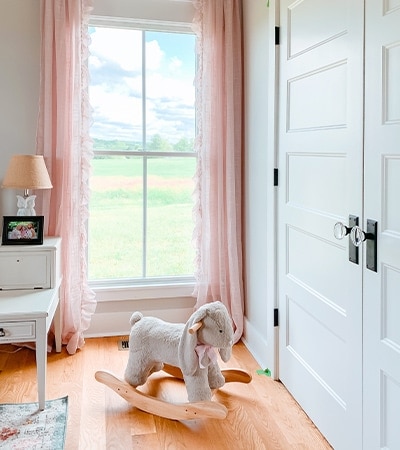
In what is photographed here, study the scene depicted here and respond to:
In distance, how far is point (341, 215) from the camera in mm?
1909

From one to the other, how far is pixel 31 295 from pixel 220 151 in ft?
4.92

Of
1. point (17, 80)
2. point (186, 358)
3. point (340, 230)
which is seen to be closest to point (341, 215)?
point (340, 230)

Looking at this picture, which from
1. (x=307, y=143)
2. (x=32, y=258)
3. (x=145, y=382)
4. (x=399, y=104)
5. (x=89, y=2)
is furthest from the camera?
(x=89, y=2)

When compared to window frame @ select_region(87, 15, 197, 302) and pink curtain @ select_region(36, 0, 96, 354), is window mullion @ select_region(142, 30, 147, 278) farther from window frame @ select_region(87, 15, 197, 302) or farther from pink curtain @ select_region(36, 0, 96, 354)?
pink curtain @ select_region(36, 0, 96, 354)

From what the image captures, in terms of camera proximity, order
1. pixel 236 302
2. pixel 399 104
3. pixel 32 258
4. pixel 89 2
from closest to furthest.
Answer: pixel 399 104
pixel 32 258
pixel 89 2
pixel 236 302

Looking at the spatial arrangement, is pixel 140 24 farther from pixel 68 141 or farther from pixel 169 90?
pixel 68 141

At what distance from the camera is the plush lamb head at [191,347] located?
217cm

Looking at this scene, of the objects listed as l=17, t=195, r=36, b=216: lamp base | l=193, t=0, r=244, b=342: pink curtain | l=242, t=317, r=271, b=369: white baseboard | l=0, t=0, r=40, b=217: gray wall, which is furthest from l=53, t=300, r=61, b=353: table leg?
l=242, t=317, r=271, b=369: white baseboard

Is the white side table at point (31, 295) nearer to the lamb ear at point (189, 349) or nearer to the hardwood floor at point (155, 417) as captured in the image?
the hardwood floor at point (155, 417)

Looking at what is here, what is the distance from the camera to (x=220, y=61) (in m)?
3.10

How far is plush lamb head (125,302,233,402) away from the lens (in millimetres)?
2174

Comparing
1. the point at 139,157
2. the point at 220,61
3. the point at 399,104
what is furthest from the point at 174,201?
the point at 399,104

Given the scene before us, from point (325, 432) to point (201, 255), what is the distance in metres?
1.47

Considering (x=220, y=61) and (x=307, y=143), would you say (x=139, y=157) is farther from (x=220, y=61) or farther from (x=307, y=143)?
(x=307, y=143)
